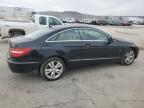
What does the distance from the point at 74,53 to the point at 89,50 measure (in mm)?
553

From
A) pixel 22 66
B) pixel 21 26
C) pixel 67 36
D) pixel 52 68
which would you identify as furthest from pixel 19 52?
pixel 21 26

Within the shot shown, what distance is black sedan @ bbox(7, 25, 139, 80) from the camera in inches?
193

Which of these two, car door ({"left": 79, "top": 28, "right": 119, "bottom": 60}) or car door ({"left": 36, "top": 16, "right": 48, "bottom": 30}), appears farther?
car door ({"left": 36, "top": 16, "right": 48, "bottom": 30})

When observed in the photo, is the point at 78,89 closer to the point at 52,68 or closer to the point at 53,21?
the point at 52,68

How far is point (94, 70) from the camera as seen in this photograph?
6266 millimetres

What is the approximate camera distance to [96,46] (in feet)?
19.6

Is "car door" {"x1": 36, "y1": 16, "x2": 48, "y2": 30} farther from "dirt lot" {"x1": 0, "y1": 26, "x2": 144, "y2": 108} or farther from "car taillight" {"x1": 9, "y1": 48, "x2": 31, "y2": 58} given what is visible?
"car taillight" {"x1": 9, "y1": 48, "x2": 31, "y2": 58}

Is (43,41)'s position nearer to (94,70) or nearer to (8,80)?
(8,80)

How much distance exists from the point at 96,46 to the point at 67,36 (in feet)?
3.39

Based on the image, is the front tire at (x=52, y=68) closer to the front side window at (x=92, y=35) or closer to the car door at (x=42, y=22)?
the front side window at (x=92, y=35)

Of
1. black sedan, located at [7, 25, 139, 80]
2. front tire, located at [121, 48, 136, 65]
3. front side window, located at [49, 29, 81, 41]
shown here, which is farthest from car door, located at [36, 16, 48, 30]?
front side window, located at [49, 29, 81, 41]

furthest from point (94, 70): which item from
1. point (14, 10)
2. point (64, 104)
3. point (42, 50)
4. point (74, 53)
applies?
point (14, 10)

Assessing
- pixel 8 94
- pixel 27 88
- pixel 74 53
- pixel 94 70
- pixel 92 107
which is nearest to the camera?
pixel 92 107

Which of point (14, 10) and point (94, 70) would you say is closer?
point (94, 70)
